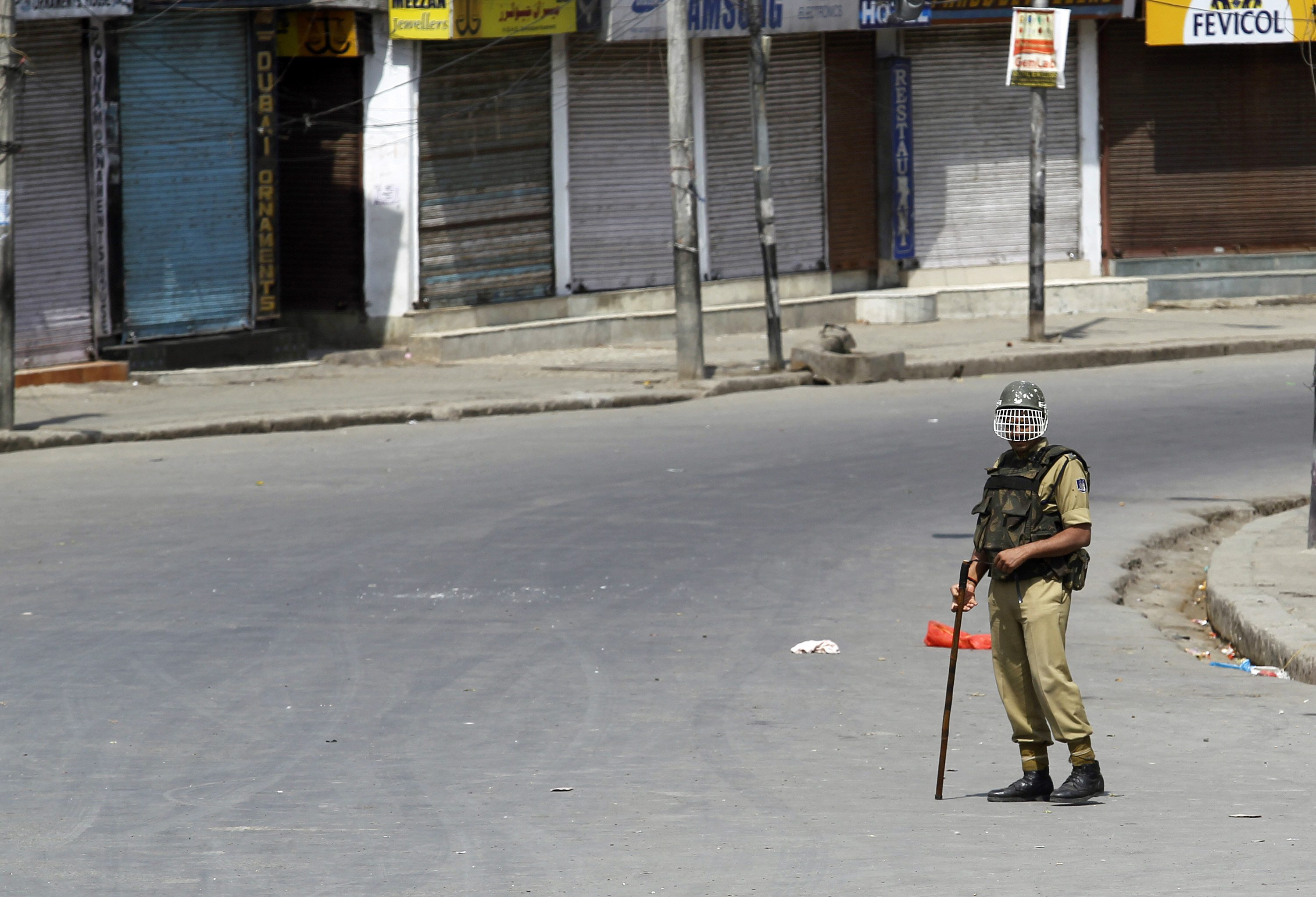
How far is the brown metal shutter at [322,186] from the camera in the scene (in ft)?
69.2

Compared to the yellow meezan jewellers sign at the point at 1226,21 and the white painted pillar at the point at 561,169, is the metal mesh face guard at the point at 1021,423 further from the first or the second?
the yellow meezan jewellers sign at the point at 1226,21

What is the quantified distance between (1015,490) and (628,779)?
1.65 meters

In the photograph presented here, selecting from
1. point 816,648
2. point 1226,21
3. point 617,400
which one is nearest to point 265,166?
point 617,400

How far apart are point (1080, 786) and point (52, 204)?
1450 centimetres

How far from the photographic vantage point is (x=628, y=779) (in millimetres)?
6430

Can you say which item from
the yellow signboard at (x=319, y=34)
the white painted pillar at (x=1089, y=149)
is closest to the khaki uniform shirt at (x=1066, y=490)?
the yellow signboard at (x=319, y=34)

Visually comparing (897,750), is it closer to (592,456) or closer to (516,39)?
(592,456)

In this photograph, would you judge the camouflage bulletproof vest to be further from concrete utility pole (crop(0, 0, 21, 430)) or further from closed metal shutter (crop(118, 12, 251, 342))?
closed metal shutter (crop(118, 12, 251, 342))

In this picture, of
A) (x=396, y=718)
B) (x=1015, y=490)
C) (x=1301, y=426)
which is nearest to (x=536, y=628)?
(x=396, y=718)

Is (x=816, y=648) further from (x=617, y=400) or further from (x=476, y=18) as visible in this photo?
(x=476, y=18)

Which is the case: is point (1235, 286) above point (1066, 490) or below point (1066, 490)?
above

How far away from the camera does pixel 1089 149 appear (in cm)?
2683

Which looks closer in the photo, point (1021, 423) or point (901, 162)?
point (1021, 423)

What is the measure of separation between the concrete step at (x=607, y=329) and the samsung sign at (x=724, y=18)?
3426 mm
